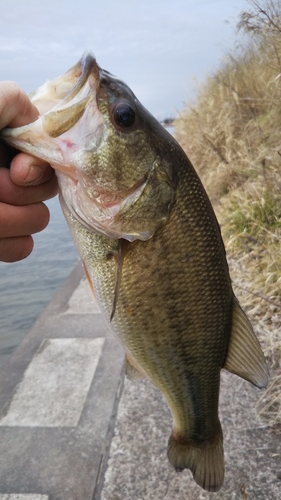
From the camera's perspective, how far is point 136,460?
2592 mm

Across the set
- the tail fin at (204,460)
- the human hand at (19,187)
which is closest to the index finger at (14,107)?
the human hand at (19,187)

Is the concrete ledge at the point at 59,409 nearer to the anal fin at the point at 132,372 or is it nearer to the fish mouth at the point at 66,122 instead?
the anal fin at the point at 132,372

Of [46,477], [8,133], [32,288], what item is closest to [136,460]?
[46,477]

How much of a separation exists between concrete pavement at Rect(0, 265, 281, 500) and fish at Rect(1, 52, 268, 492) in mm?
942

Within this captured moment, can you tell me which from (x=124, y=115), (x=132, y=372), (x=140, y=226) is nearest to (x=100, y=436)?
(x=132, y=372)

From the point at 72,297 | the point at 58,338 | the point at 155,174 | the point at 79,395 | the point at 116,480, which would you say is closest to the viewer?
the point at 155,174

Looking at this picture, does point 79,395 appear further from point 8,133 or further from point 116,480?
point 8,133

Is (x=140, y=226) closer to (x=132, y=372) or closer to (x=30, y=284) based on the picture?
(x=132, y=372)

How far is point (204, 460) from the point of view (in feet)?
6.42

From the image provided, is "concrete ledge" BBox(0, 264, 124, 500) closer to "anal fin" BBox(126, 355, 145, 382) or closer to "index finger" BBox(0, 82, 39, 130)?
"anal fin" BBox(126, 355, 145, 382)

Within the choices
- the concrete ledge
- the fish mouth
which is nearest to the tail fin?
the concrete ledge

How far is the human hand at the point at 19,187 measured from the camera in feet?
4.78

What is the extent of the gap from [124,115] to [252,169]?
15.2 feet

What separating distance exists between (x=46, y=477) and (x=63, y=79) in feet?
7.24
